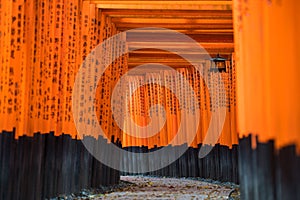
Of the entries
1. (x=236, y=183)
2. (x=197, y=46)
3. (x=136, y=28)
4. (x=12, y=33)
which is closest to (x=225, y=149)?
(x=236, y=183)

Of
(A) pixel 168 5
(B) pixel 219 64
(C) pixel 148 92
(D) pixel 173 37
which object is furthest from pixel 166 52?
(A) pixel 168 5

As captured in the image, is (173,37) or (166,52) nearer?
(173,37)

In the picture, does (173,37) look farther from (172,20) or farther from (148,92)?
(148,92)

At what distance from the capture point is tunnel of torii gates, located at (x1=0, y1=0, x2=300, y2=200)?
10.8 ft

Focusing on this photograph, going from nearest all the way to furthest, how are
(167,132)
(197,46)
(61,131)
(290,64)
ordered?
(290,64), (61,131), (197,46), (167,132)

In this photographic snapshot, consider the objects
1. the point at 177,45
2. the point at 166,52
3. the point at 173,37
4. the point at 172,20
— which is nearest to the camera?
the point at 172,20

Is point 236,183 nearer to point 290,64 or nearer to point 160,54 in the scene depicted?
point 160,54

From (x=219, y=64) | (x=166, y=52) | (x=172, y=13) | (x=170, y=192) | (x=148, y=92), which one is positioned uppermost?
(x=172, y=13)

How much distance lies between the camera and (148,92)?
51.3 ft

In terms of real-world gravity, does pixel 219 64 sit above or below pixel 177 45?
below

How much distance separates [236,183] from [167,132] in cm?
332

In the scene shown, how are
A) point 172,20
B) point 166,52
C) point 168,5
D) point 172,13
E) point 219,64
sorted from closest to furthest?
point 168,5 → point 172,13 → point 172,20 → point 219,64 → point 166,52

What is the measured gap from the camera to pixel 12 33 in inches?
220

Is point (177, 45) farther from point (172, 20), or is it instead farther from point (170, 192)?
point (170, 192)
